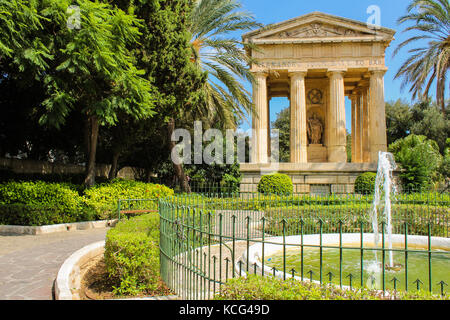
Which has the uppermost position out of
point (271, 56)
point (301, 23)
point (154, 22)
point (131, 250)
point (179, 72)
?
point (301, 23)

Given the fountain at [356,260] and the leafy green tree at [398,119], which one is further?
the leafy green tree at [398,119]

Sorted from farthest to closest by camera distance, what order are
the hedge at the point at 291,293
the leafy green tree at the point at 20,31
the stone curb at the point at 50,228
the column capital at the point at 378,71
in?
the column capital at the point at 378,71, the stone curb at the point at 50,228, the leafy green tree at the point at 20,31, the hedge at the point at 291,293

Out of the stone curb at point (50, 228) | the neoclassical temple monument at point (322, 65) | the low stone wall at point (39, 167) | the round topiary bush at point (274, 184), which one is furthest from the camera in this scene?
the neoclassical temple monument at point (322, 65)

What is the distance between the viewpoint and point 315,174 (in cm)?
1977

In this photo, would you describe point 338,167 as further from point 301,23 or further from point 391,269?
point 391,269

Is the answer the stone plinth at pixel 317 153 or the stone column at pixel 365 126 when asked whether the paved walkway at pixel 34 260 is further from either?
the stone column at pixel 365 126

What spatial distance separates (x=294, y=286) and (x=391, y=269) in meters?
3.26

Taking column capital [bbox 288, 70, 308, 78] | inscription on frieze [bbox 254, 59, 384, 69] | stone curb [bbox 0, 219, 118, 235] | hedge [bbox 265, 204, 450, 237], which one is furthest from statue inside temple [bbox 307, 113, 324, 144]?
stone curb [bbox 0, 219, 118, 235]

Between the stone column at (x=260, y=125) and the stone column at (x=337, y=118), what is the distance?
4.28 metres

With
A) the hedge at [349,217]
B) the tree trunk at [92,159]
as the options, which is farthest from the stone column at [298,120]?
the tree trunk at [92,159]

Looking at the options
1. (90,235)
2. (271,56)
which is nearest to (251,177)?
(271,56)

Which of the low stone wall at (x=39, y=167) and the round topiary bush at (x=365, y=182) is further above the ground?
the low stone wall at (x=39, y=167)

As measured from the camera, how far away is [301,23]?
2088cm

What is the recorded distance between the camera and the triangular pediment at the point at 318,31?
20.6 meters
